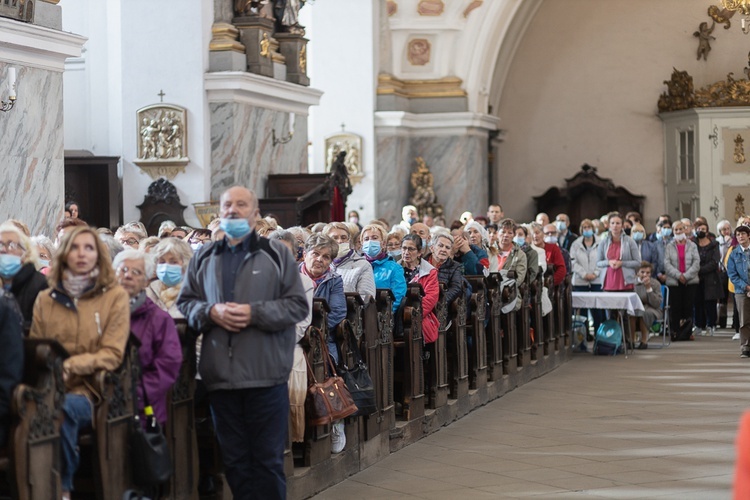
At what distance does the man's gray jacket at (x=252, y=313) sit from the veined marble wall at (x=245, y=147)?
346 inches

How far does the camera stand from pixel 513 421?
1026 centimetres

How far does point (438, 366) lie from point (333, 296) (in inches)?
99.8

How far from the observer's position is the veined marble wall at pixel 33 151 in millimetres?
10078

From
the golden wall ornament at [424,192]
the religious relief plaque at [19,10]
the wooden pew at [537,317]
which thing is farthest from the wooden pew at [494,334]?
the golden wall ornament at [424,192]

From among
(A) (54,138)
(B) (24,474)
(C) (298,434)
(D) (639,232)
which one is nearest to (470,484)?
(C) (298,434)

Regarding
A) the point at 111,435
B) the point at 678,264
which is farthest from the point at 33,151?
the point at 678,264

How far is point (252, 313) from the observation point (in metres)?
5.60

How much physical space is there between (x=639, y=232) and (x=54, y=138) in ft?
29.6

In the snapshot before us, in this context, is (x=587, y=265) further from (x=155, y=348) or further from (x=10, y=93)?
(x=155, y=348)

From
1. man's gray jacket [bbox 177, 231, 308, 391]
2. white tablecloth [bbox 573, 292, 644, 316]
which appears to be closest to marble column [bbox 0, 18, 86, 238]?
man's gray jacket [bbox 177, 231, 308, 391]

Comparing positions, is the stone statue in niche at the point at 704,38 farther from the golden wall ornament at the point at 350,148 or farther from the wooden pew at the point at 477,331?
the wooden pew at the point at 477,331

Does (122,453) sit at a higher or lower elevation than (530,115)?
lower

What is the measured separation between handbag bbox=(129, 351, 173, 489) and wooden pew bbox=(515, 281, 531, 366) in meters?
7.87

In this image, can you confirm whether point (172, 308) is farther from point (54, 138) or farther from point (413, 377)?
point (54, 138)
